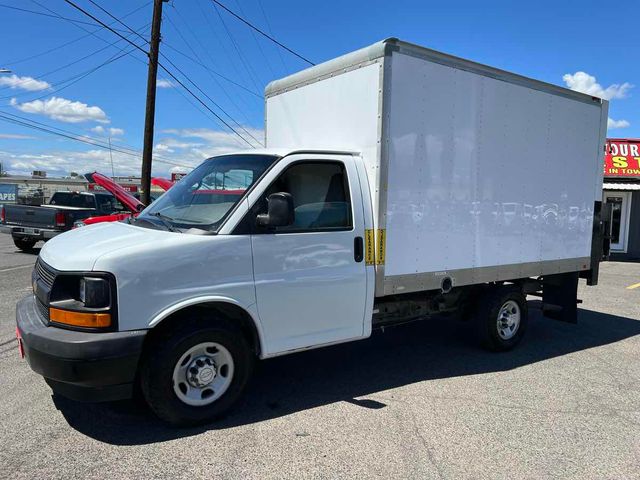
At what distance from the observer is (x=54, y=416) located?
12.8 feet

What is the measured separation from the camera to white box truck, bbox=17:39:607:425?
11.6ft

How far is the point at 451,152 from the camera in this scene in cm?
510

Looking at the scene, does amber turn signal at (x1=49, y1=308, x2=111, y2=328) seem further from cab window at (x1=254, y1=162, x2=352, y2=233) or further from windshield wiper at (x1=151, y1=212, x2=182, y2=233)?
cab window at (x1=254, y1=162, x2=352, y2=233)

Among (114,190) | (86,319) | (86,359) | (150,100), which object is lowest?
(86,359)

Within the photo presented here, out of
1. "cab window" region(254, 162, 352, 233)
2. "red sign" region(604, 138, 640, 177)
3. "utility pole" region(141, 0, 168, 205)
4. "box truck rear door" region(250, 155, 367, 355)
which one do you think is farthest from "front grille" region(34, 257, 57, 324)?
"red sign" region(604, 138, 640, 177)

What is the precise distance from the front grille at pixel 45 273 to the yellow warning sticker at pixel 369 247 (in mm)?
2484

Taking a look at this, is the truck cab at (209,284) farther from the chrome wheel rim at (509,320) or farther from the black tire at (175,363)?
the chrome wheel rim at (509,320)

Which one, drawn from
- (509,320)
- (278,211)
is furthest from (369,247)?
(509,320)

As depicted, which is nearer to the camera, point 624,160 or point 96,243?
point 96,243

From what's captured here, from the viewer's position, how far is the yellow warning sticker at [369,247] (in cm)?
453

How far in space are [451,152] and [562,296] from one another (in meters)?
3.18

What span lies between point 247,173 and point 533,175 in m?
3.50

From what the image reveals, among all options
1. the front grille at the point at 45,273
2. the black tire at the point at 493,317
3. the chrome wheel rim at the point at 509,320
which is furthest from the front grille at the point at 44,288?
the chrome wheel rim at the point at 509,320

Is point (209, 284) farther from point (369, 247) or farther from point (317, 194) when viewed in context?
point (369, 247)
